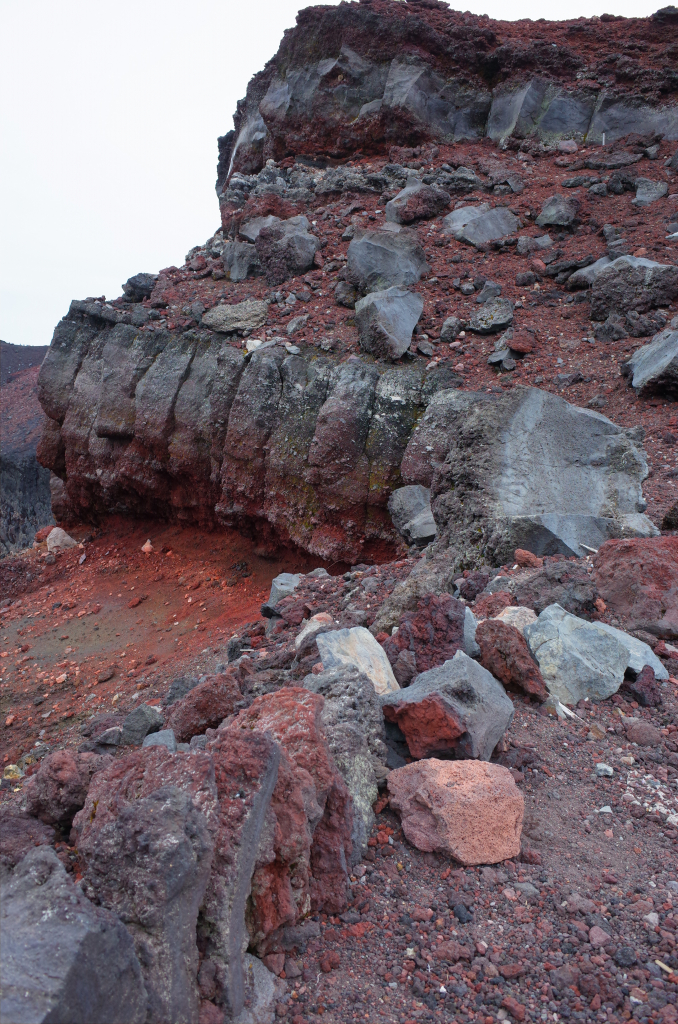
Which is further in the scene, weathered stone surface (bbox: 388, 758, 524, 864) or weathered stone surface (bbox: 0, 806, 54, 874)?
weathered stone surface (bbox: 388, 758, 524, 864)

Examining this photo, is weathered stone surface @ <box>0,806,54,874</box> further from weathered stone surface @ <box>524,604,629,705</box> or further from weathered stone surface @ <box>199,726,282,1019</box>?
weathered stone surface @ <box>524,604,629,705</box>

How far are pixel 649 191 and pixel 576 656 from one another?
354 inches

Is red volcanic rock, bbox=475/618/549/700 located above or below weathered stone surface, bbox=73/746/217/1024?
below

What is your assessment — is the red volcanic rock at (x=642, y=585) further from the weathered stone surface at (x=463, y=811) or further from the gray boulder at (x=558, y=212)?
the gray boulder at (x=558, y=212)

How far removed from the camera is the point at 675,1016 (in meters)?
1.46

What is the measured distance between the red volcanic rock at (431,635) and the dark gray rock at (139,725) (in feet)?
4.52

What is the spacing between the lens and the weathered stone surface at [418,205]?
9.75 meters

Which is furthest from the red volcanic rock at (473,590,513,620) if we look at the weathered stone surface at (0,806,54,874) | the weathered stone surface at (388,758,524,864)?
the weathered stone surface at (0,806,54,874)

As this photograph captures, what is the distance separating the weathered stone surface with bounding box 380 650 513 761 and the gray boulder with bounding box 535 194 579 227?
8.54 meters

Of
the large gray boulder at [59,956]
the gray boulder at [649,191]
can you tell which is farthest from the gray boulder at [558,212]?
the large gray boulder at [59,956]

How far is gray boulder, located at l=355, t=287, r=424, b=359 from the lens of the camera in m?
7.82

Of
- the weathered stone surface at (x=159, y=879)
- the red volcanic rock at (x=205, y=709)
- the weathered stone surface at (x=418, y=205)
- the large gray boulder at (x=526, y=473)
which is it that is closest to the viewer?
the weathered stone surface at (x=159, y=879)

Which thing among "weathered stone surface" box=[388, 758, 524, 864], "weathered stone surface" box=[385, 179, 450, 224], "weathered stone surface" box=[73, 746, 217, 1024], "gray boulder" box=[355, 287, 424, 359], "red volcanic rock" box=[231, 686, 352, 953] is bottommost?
"weathered stone surface" box=[388, 758, 524, 864]

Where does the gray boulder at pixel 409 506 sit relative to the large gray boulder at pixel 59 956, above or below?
below
